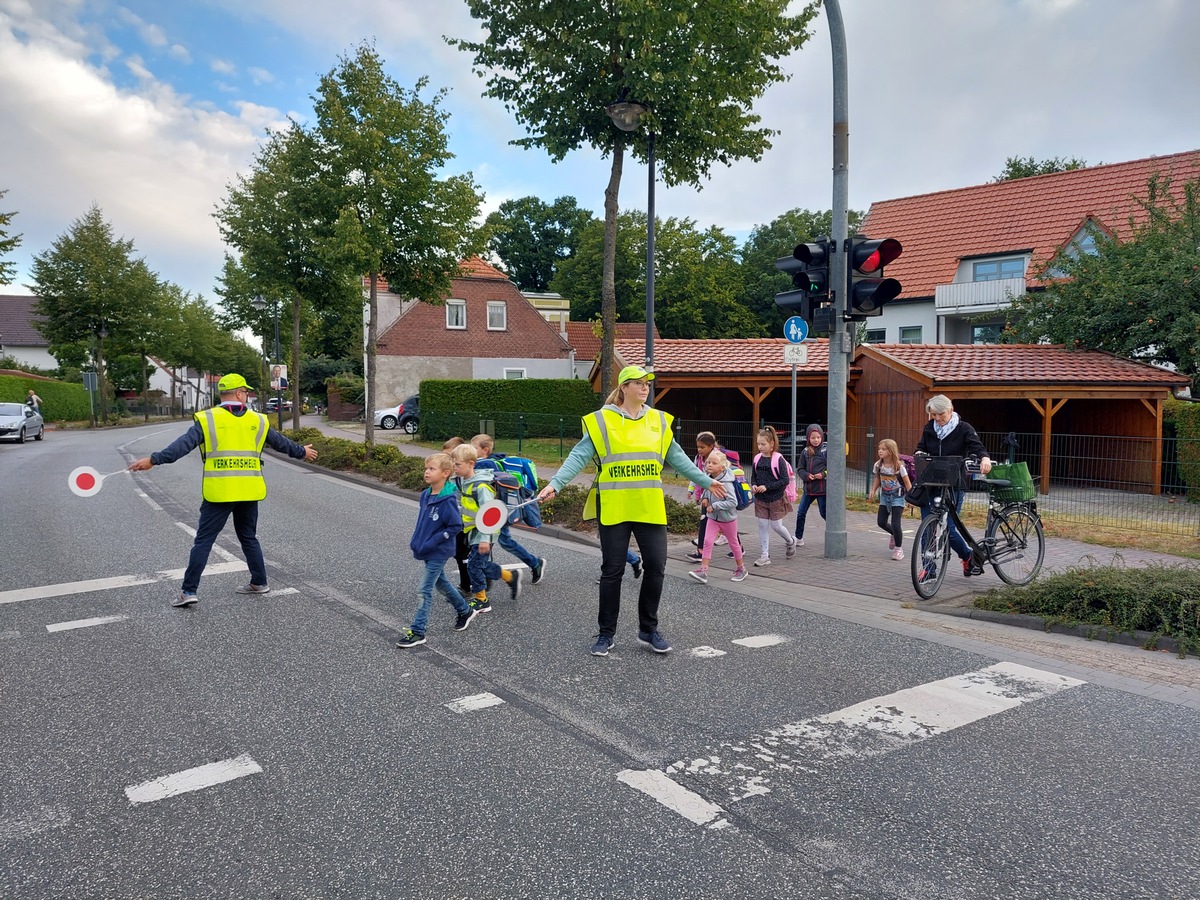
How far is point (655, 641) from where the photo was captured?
582cm

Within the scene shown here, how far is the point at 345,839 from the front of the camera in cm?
331

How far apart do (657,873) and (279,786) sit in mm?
1733

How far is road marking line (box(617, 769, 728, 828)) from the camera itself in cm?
348

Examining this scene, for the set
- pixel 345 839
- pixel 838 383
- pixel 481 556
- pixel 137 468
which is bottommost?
pixel 345 839

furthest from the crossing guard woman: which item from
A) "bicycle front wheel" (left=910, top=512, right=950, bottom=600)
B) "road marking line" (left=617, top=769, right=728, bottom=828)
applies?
"bicycle front wheel" (left=910, top=512, right=950, bottom=600)

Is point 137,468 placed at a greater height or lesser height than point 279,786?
greater

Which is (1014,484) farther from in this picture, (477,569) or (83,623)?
(83,623)

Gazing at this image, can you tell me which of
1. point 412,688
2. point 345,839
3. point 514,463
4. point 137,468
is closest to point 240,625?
point 137,468

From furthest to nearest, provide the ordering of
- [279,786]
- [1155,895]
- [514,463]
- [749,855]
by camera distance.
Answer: [514,463], [279,786], [749,855], [1155,895]

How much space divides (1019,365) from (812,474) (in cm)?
1010

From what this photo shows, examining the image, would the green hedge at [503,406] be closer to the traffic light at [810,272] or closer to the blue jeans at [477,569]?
the traffic light at [810,272]

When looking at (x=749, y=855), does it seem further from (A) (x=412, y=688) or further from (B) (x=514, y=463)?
(B) (x=514, y=463)

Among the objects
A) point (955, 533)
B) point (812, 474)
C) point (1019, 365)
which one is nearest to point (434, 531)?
point (955, 533)

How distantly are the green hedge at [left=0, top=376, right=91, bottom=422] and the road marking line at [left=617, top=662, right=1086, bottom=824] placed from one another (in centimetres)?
4120
